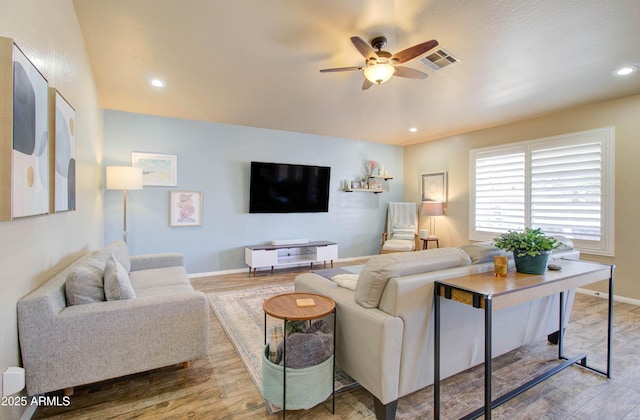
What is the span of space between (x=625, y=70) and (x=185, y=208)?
18.7 ft

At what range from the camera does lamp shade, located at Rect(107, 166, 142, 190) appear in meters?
3.66

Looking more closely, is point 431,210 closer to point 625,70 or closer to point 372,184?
point 372,184

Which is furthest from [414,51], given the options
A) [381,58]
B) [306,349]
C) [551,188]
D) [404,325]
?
[551,188]

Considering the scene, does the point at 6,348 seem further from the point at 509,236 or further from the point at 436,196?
the point at 436,196

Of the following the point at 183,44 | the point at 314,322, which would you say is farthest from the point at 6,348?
the point at 183,44

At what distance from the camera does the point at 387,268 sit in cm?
165

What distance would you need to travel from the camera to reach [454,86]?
3449 mm

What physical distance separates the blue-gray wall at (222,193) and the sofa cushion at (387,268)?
3630 mm

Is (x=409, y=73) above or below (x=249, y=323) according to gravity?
above

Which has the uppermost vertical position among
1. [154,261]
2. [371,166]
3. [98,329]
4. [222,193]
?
[371,166]

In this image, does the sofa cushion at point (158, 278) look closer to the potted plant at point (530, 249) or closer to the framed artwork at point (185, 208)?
the framed artwork at point (185, 208)

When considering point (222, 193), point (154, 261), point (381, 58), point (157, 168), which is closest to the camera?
point (381, 58)

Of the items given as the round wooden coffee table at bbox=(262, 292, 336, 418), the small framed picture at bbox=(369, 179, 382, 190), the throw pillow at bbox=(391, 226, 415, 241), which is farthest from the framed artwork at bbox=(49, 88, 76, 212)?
the throw pillow at bbox=(391, 226, 415, 241)

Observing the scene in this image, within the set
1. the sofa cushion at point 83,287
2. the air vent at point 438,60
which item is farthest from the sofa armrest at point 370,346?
the air vent at point 438,60
